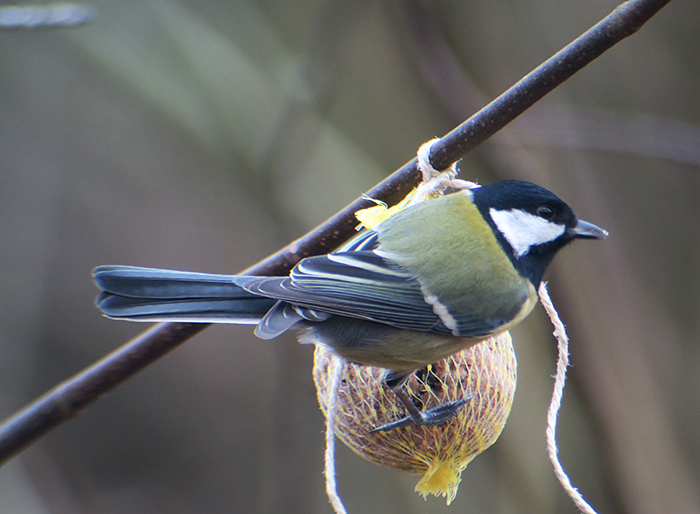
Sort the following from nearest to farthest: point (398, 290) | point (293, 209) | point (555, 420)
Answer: point (555, 420)
point (398, 290)
point (293, 209)

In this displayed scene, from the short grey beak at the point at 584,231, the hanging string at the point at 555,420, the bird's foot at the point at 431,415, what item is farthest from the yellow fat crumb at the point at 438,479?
the short grey beak at the point at 584,231

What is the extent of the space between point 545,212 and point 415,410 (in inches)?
22.2

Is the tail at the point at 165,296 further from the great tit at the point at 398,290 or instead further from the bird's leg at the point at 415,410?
the bird's leg at the point at 415,410

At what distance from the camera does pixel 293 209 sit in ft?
9.73

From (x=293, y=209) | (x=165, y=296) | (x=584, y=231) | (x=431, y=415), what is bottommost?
(x=431, y=415)

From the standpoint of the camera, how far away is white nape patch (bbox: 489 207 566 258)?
57.1 inches

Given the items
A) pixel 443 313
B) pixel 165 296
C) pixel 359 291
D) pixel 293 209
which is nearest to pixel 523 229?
pixel 443 313

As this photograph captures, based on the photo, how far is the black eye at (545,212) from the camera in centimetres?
142

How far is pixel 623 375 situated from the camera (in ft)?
9.34

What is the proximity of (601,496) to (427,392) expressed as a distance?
8.04ft

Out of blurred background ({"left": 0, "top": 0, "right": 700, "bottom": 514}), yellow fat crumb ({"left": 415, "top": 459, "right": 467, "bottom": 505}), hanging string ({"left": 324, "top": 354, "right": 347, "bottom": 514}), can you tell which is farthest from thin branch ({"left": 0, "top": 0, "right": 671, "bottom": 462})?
blurred background ({"left": 0, "top": 0, "right": 700, "bottom": 514})

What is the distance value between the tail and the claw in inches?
16.1

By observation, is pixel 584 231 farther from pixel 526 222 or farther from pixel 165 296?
pixel 165 296

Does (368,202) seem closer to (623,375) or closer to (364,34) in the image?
(623,375)
